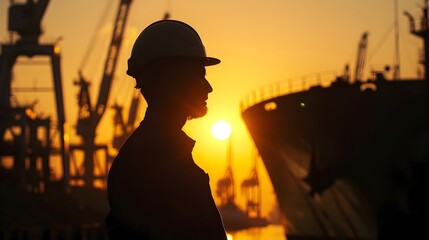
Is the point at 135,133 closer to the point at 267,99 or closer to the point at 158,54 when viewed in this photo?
the point at 158,54

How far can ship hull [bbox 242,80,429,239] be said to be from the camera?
1216 inches

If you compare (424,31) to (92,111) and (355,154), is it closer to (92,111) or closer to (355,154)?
(355,154)

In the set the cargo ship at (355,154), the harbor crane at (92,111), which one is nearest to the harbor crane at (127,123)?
the harbor crane at (92,111)

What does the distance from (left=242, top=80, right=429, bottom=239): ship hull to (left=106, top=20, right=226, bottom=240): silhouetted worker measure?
26.4m

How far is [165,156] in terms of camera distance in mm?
3549

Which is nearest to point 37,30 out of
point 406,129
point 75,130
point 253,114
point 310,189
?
point 75,130

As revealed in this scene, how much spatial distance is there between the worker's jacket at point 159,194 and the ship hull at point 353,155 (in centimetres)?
2653

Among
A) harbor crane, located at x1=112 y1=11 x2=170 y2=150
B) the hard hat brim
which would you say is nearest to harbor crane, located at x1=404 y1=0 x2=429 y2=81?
the hard hat brim

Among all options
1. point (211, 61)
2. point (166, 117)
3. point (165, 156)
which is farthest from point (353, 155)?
point (165, 156)

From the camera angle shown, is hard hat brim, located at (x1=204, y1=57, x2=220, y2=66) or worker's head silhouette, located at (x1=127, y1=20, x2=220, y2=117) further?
hard hat brim, located at (x1=204, y1=57, x2=220, y2=66)

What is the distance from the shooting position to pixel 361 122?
33281 millimetres

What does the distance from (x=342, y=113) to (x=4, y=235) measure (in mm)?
17228

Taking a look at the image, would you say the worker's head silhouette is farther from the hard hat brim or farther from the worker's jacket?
the worker's jacket

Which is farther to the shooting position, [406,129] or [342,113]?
[342,113]
